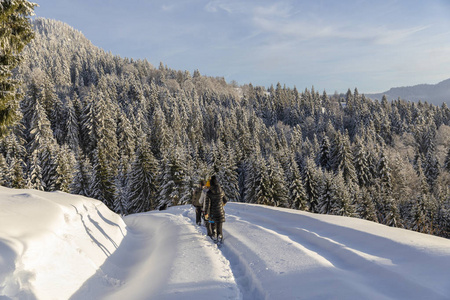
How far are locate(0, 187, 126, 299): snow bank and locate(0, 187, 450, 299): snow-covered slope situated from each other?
0.02 m

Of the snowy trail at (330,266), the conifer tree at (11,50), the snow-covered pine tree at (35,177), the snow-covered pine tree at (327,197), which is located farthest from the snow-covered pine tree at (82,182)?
the snow-covered pine tree at (327,197)

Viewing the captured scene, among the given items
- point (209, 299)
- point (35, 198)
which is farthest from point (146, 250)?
point (209, 299)

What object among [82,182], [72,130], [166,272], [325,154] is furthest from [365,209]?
[72,130]

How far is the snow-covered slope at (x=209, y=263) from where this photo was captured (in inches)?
188

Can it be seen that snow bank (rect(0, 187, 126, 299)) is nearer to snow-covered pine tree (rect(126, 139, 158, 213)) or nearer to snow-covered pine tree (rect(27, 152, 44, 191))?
snow-covered pine tree (rect(126, 139, 158, 213))

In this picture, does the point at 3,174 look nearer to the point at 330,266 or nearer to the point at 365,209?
the point at 330,266

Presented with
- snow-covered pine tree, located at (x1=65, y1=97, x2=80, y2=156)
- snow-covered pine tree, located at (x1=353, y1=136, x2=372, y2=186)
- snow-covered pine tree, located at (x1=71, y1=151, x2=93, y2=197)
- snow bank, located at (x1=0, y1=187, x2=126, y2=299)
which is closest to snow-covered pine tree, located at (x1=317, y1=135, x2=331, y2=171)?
snow-covered pine tree, located at (x1=353, y1=136, x2=372, y2=186)

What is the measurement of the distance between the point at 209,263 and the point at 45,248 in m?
3.93

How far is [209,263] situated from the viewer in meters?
7.02

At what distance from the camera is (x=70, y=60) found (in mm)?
168125

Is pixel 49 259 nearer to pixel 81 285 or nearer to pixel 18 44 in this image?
pixel 81 285

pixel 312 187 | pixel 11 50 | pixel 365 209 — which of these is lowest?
pixel 365 209

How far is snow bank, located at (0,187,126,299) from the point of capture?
176 inches

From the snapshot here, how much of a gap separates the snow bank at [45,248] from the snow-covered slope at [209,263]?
0.07 feet
